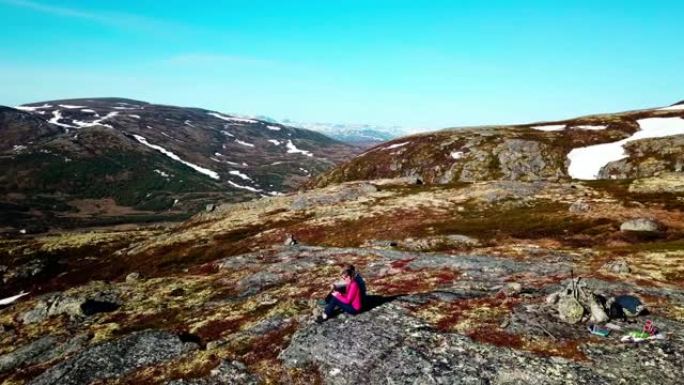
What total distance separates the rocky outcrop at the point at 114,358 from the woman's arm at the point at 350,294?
10.1 meters

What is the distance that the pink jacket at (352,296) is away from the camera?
33.5m

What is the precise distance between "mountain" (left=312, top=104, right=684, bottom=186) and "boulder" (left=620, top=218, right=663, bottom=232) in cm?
6152

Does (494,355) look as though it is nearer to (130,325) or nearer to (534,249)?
(130,325)

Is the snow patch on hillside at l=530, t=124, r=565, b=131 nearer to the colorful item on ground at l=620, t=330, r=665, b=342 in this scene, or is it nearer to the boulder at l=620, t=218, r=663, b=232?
the boulder at l=620, t=218, r=663, b=232

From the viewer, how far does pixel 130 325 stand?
43.0 m

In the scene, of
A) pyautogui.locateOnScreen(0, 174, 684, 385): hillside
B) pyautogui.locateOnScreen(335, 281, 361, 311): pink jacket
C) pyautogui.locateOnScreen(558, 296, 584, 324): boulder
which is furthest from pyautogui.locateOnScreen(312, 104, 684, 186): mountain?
pyautogui.locateOnScreen(335, 281, 361, 311): pink jacket

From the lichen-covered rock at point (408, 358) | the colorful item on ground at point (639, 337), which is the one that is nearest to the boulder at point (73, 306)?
the lichen-covered rock at point (408, 358)

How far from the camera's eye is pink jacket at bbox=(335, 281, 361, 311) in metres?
33.5

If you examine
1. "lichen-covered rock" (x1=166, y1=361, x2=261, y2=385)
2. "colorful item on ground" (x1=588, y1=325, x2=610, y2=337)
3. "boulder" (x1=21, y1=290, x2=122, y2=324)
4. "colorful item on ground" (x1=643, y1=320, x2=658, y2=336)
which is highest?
"colorful item on ground" (x1=643, y1=320, x2=658, y2=336)

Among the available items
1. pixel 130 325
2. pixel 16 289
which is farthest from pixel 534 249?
pixel 16 289

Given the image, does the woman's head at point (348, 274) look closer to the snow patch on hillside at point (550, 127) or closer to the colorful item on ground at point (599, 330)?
the colorful item on ground at point (599, 330)

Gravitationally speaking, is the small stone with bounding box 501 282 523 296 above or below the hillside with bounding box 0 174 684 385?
above

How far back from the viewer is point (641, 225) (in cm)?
7081

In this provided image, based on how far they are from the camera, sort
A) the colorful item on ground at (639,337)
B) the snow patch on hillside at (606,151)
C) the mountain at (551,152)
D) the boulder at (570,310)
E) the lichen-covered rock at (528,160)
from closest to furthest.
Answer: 1. the colorful item on ground at (639,337)
2. the boulder at (570,310)
3. the mountain at (551,152)
4. the snow patch on hillside at (606,151)
5. the lichen-covered rock at (528,160)
